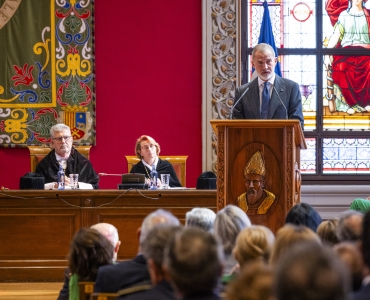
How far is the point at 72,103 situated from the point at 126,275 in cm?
657

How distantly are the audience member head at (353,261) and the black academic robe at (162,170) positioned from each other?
5.92m

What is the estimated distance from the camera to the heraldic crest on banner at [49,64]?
968cm

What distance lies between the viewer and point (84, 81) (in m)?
9.73

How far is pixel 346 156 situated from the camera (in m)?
9.98

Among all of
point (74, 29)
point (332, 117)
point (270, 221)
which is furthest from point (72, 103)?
point (270, 221)

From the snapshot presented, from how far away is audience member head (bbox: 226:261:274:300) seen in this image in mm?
1831

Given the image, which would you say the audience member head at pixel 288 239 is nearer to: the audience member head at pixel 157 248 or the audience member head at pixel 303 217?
the audience member head at pixel 157 248

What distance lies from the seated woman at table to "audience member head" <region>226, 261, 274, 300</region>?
6.48 metres

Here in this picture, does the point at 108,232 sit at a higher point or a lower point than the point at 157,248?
lower

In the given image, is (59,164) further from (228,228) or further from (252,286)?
(252,286)

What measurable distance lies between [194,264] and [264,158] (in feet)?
10.2

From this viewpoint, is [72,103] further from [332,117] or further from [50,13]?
[332,117]

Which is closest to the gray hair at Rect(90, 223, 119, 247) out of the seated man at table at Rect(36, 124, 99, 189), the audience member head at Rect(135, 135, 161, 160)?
the seated man at table at Rect(36, 124, 99, 189)

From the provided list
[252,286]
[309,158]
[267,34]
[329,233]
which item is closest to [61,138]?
[267,34]
